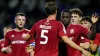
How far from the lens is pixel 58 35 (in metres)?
7.87

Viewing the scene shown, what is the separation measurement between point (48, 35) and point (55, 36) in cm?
14

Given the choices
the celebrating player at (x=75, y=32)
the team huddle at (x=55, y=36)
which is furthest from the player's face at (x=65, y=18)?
the celebrating player at (x=75, y=32)

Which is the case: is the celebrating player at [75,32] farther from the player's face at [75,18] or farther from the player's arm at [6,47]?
the player's arm at [6,47]

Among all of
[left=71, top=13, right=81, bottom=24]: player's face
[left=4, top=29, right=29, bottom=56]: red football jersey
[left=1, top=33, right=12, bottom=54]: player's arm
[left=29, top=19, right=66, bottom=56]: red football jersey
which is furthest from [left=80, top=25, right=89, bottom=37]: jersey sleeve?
[left=1, top=33, right=12, bottom=54]: player's arm

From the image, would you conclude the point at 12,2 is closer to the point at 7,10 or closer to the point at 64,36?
the point at 7,10

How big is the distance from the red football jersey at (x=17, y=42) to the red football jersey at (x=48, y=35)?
1.89 m

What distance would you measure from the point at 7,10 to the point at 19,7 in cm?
65

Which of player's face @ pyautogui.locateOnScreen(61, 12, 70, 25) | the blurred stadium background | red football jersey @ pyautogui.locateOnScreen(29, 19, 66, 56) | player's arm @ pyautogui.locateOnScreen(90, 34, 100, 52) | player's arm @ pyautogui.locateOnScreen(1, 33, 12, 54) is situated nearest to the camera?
red football jersey @ pyautogui.locateOnScreen(29, 19, 66, 56)

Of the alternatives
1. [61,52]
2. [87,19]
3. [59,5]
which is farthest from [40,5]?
[61,52]

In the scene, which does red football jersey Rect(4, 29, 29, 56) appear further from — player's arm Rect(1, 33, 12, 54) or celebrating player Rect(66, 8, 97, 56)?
celebrating player Rect(66, 8, 97, 56)

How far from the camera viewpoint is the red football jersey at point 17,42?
32.1 feet

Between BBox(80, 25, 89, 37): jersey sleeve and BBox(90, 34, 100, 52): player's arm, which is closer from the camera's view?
BBox(80, 25, 89, 37): jersey sleeve

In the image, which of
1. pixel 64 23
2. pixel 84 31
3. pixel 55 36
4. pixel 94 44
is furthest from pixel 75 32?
pixel 55 36

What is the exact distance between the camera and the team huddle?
7.83 meters
